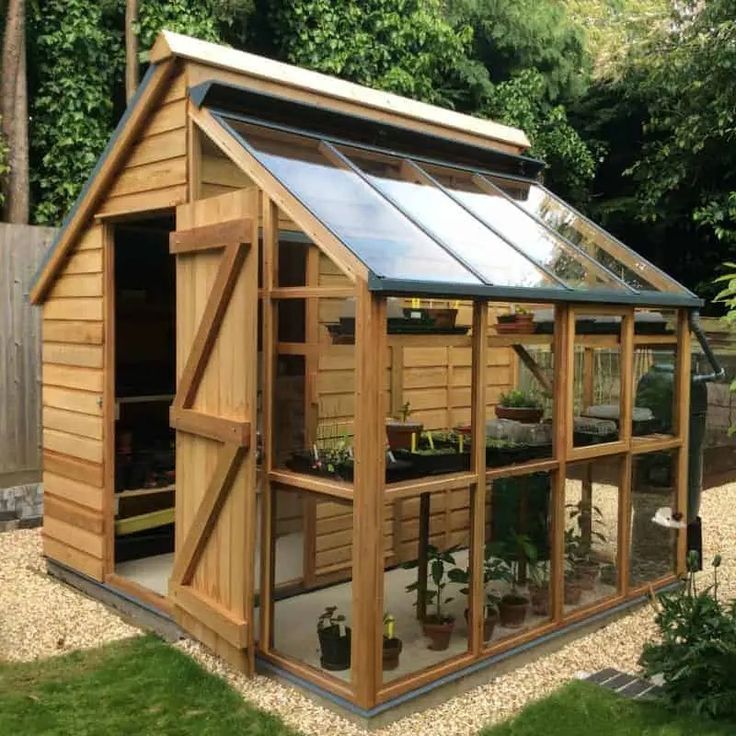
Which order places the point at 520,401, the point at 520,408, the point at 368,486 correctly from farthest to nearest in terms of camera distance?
1. the point at 520,401
2. the point at 520,408
3. the point at 368,486

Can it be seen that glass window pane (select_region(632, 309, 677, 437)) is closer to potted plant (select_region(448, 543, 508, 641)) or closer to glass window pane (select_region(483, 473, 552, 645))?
glass window pane (select_region(483, 473, 552, 645))

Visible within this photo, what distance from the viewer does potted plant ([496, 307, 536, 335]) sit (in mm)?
5074

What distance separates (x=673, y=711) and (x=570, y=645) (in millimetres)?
865

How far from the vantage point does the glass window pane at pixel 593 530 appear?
493cm

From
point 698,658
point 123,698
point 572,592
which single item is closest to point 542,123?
point 572,592

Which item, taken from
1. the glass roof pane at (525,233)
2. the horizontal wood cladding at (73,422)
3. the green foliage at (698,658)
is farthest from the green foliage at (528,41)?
the green foliage at (698,658)

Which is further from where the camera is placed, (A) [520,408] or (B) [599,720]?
(A) [520,408]

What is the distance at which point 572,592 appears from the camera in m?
4.86

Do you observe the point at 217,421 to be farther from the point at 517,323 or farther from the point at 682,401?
the point at 682,401

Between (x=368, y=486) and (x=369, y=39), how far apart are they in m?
8.46

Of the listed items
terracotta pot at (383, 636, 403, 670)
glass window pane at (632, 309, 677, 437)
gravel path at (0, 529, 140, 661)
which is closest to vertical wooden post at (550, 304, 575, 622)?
glass window pane at (632, 309, 677, 437)

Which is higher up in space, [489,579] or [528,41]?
[528,41]

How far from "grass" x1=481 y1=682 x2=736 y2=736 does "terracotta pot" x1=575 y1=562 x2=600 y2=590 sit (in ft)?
3.40

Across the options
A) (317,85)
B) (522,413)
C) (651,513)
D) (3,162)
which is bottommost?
(651,513)
